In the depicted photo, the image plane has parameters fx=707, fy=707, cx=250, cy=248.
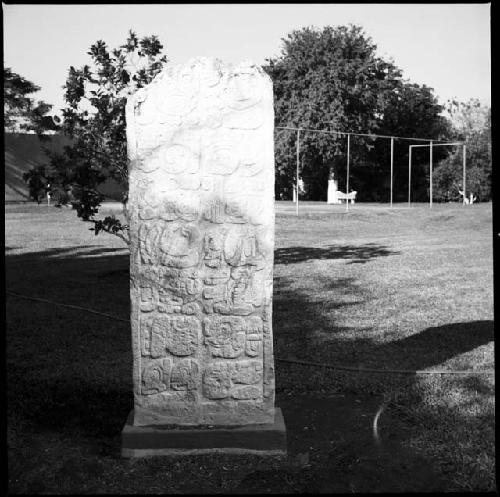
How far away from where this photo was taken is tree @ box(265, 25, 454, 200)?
37000 mm

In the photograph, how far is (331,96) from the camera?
122 feet

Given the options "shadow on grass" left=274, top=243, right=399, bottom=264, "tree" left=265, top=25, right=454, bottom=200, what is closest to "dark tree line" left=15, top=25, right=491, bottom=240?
"tree" left=265, top=25, right=454, bottom=200

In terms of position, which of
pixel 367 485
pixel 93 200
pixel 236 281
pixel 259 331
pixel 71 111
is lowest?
pixel 367 485

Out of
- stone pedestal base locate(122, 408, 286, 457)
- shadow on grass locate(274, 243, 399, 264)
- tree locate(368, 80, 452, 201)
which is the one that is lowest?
stone pedestal base locate(122, 408, 286, 457)

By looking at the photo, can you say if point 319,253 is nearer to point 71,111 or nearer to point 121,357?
point 71,111

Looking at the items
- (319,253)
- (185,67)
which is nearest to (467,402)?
(185,67)

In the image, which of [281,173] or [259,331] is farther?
[281,173]

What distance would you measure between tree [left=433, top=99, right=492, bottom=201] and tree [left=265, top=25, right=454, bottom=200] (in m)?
3.86

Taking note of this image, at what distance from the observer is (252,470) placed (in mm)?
4121

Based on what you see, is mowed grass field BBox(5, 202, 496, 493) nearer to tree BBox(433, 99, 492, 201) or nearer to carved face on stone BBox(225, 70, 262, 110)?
carved face on stone BBox(225, 70, 262, 110)

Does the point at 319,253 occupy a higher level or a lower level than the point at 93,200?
lower

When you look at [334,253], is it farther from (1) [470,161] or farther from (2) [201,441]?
(1) [470,161]

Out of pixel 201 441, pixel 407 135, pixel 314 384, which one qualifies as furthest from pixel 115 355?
pixel 407 135

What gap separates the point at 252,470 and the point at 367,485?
0.67m
